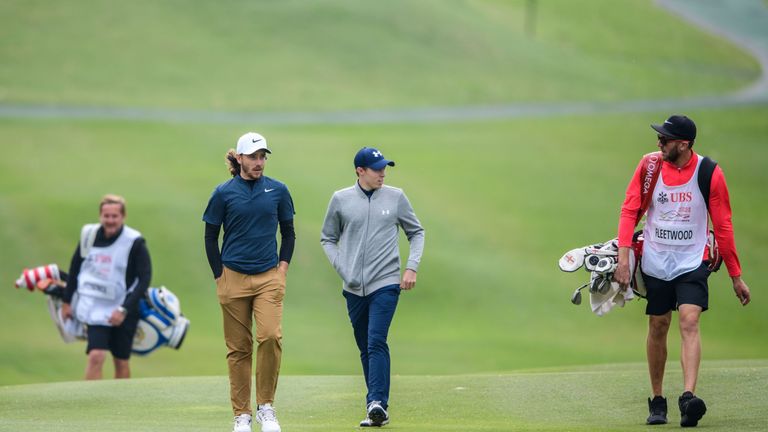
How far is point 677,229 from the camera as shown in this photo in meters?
10.5

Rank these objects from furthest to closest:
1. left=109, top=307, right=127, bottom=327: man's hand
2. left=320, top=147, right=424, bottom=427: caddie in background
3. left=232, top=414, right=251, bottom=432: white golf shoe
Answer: left=109, top=307, right=127, bottom=327: man's hand, left=320, top=147, right=424, bottom=427: caddie in background, left=232, top=414, right=251, bottom=432: white golf shoe

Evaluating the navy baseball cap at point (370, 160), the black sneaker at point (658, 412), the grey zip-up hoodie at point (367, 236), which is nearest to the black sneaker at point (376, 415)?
the grey zip-up hoodie at point (367, 236)

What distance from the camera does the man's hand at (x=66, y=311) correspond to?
1547 centimetres

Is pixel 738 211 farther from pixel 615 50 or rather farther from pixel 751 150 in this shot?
pixel 615 50

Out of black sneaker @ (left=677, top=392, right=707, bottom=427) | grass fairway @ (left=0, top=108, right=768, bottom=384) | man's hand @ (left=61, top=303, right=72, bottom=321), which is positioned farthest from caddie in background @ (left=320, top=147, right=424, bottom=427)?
grass fairway @ (left=0, top=108, right=768, bottom=384)

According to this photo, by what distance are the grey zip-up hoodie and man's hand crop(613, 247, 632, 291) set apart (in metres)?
1.58

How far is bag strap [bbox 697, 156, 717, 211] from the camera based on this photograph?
1040 cm

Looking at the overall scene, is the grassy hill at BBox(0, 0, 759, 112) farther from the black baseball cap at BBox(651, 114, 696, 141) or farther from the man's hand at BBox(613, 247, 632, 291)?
the black baseball cap at BBox(651, 114, 696, 141)

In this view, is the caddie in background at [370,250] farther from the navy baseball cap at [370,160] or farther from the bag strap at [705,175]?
the bag strap at [705,175]

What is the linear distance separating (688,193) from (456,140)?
3733cm

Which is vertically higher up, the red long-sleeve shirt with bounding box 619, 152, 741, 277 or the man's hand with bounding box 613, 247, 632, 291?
the red long-sleeve shirt with bounding box 619, 152, 741, 277

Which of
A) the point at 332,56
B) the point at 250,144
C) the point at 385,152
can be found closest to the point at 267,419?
the point at 250,144

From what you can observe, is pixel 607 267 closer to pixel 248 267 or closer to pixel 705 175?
pixel 705 175

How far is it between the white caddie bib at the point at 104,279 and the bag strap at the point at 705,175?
6.97 m
